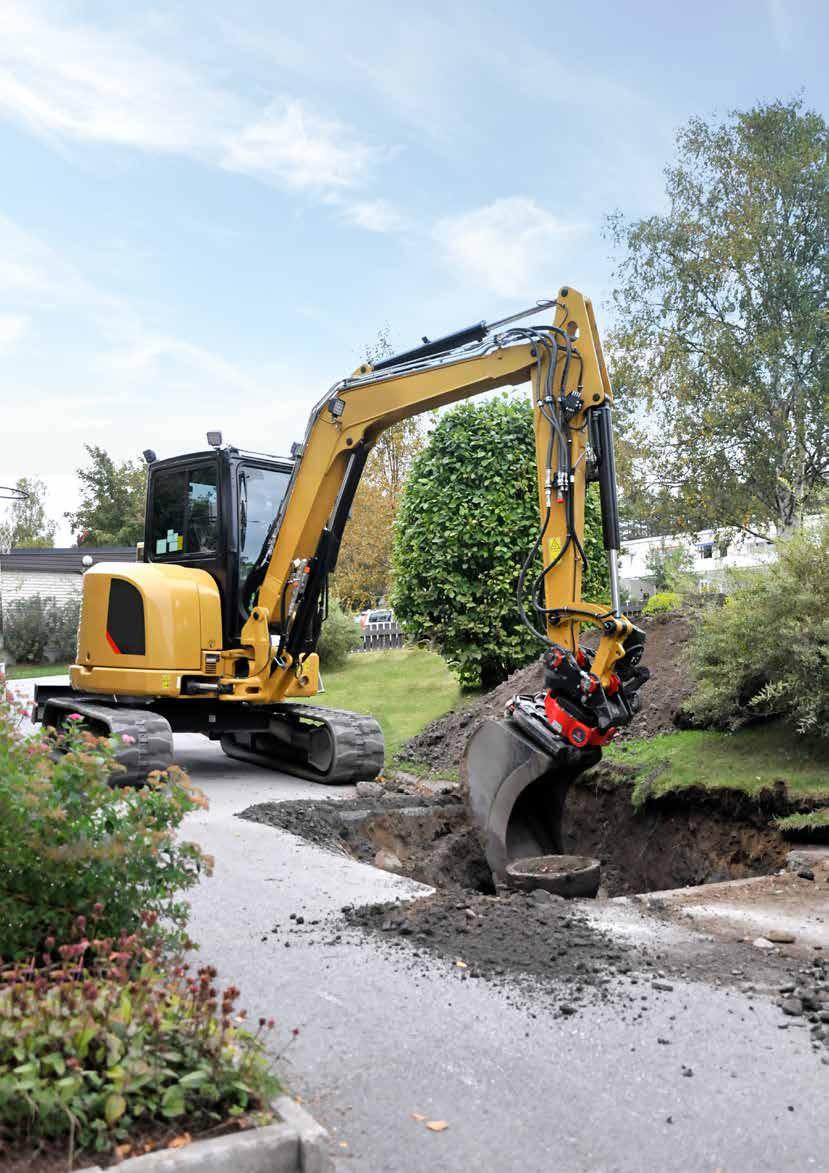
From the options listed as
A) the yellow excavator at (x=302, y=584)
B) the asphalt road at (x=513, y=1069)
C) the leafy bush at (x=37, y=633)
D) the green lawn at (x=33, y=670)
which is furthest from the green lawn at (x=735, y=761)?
the leafy bush at (x=37, y=633)

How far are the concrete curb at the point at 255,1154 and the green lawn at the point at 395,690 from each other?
9.79m

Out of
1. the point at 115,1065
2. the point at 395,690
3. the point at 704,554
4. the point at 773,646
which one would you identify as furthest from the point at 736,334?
the point at 115,1065

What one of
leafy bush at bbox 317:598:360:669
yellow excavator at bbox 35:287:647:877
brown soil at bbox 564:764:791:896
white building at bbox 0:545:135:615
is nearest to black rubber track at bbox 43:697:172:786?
yellow excavator at bbox 35:287:647:877

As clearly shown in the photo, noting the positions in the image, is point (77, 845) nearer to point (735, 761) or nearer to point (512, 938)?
point (512, 938)

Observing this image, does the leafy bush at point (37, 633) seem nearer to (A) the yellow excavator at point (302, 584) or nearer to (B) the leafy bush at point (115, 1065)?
(A) the yellow excavator at point (302, 584)

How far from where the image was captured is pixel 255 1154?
116 inches

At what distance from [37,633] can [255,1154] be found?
35658 mm

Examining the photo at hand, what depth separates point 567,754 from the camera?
740cm

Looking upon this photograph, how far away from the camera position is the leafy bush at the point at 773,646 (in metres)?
8.10

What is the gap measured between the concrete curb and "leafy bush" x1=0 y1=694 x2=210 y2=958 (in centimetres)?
119

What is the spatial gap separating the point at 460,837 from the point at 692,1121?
5.15m

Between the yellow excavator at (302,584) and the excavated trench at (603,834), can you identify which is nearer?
the yellow excavator at (302,584)

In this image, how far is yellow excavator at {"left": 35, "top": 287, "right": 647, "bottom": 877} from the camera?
794 centimetres

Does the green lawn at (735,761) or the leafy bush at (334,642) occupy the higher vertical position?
the leafy bush at (334,642)
